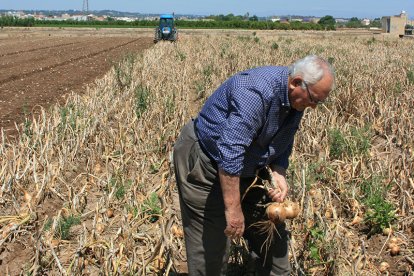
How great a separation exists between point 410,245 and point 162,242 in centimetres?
204

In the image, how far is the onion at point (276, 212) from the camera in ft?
9.66

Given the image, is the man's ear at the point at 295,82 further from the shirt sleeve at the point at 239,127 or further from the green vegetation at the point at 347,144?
the green vegetation at the point at 347,144

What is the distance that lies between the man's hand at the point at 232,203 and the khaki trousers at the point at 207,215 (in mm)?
207

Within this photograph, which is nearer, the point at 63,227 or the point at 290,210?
the point at 290,210

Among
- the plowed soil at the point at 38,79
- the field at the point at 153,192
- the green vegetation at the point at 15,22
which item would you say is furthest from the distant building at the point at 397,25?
the green vegetation at the point at 15,22

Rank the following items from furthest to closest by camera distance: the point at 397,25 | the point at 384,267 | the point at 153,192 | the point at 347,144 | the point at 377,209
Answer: the point at 397,25, the point at 347,144, the point at 153,192, the point at 377,209, the point at 384,267

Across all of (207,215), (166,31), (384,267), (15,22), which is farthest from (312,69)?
(15,22)

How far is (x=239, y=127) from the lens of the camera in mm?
2641

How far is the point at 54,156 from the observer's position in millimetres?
5840

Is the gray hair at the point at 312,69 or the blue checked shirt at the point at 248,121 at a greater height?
A: the gray hair at the point at 312,69

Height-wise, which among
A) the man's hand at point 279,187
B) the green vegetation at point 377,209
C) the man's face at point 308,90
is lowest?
the green vegetation at point 377,209

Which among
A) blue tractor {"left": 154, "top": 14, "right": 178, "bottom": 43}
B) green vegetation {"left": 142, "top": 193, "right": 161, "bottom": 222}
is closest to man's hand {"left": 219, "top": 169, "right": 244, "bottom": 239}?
green vegetation {"left": 142, "top": 193, "right": 161, "bottom": 222}

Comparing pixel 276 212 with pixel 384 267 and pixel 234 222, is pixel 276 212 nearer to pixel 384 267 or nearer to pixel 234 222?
pixel 234 222

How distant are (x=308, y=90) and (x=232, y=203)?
722mm
